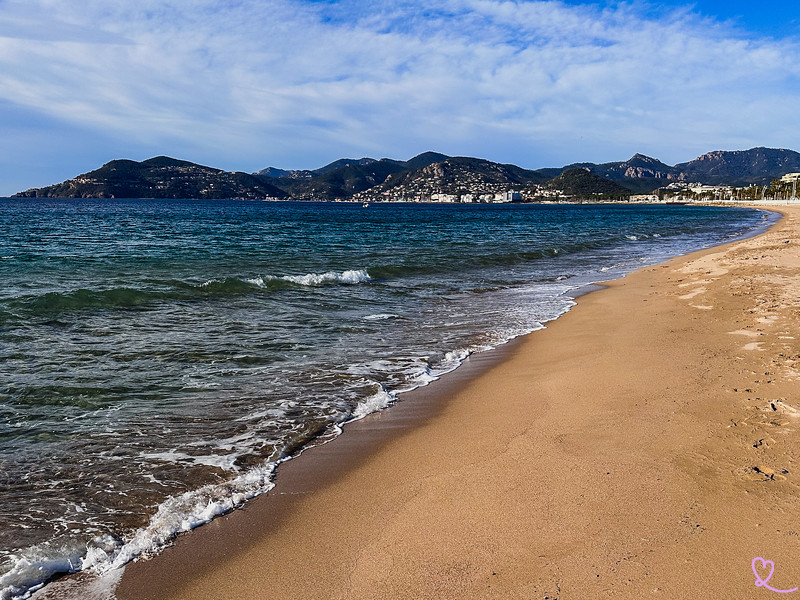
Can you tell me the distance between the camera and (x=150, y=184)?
176500 mm

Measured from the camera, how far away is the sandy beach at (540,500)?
304 centimetres

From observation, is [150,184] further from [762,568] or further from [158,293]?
[762,568]

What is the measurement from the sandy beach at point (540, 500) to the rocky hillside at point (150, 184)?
18971cm

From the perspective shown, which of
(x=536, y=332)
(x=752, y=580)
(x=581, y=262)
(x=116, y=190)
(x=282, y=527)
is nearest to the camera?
(x=752, y=580)

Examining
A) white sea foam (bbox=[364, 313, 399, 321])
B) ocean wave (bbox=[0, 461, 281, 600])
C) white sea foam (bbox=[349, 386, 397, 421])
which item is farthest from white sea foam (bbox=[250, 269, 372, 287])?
ocean wave (bbox=[0, 461, 281, 600])

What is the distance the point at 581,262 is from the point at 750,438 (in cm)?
2097

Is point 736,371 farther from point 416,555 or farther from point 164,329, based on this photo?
point 164,329

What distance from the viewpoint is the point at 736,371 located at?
6.51 m

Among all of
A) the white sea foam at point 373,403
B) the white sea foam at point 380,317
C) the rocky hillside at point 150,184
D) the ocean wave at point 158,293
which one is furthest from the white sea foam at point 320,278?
the rocky hillside at point 150,184

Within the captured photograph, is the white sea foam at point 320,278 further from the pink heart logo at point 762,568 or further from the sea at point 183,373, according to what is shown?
the pink heart logo at point 762,568

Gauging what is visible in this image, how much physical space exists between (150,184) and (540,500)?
196 m

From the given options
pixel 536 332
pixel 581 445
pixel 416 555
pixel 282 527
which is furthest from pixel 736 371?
pixel 282 527

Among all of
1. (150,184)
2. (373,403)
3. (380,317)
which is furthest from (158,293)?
(150,184)

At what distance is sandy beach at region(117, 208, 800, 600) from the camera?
3.04 m
